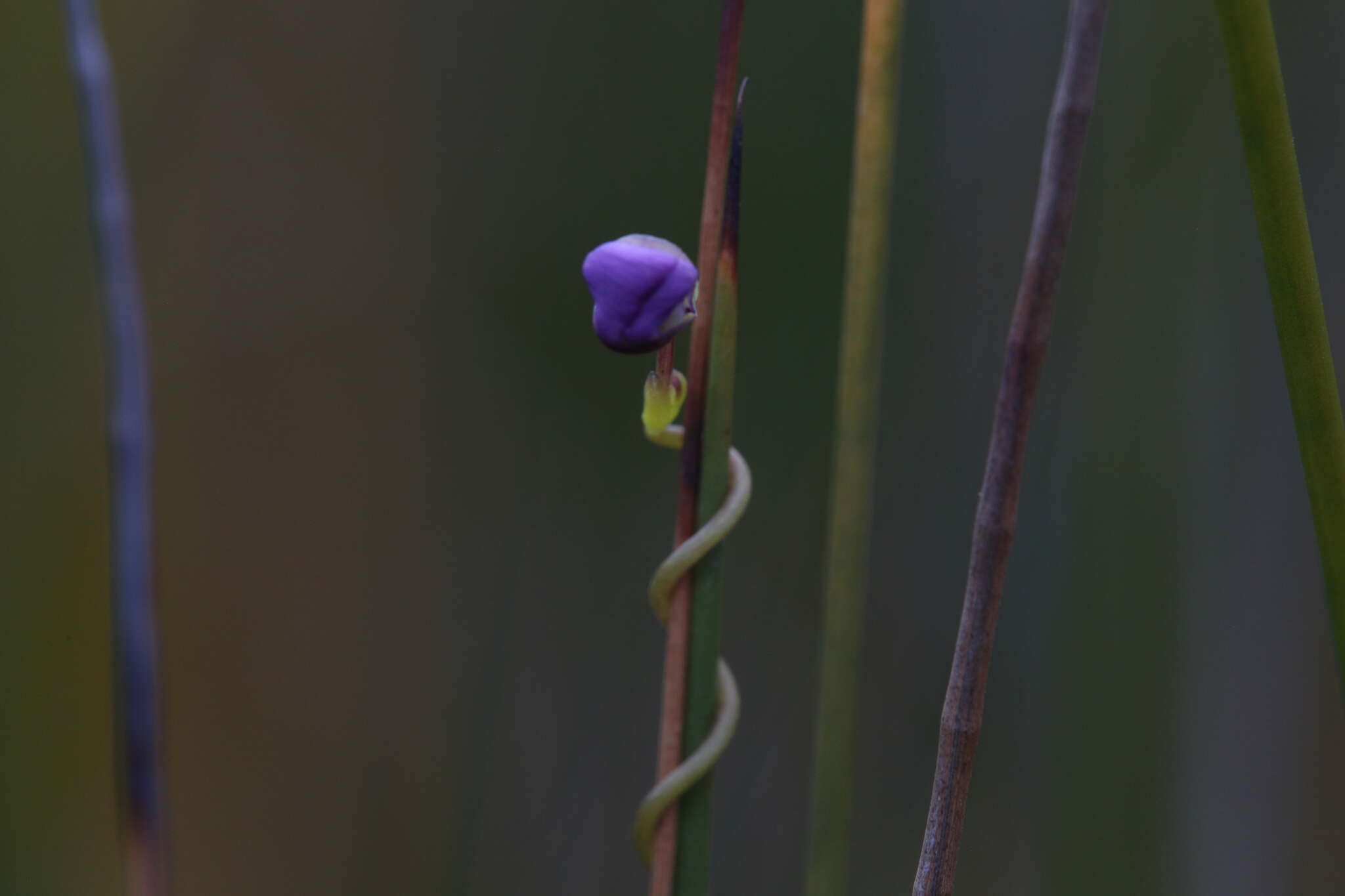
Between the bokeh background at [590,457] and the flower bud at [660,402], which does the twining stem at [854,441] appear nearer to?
the flower bud at [660,402]

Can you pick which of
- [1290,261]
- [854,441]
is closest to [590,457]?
[854,441]

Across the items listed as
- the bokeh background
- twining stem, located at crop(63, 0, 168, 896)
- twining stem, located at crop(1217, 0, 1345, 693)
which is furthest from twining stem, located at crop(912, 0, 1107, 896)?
the bokeh background

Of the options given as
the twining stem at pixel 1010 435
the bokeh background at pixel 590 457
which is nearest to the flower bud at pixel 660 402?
the twining stem at pixel 1010 435

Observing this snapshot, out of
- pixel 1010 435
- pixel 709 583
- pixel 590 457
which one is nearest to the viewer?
pixel 1010 435

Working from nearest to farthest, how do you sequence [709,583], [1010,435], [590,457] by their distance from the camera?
1. [1010,435]
2. [709,583]
3. [590,457]

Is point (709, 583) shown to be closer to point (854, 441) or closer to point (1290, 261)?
point (854, 441)
